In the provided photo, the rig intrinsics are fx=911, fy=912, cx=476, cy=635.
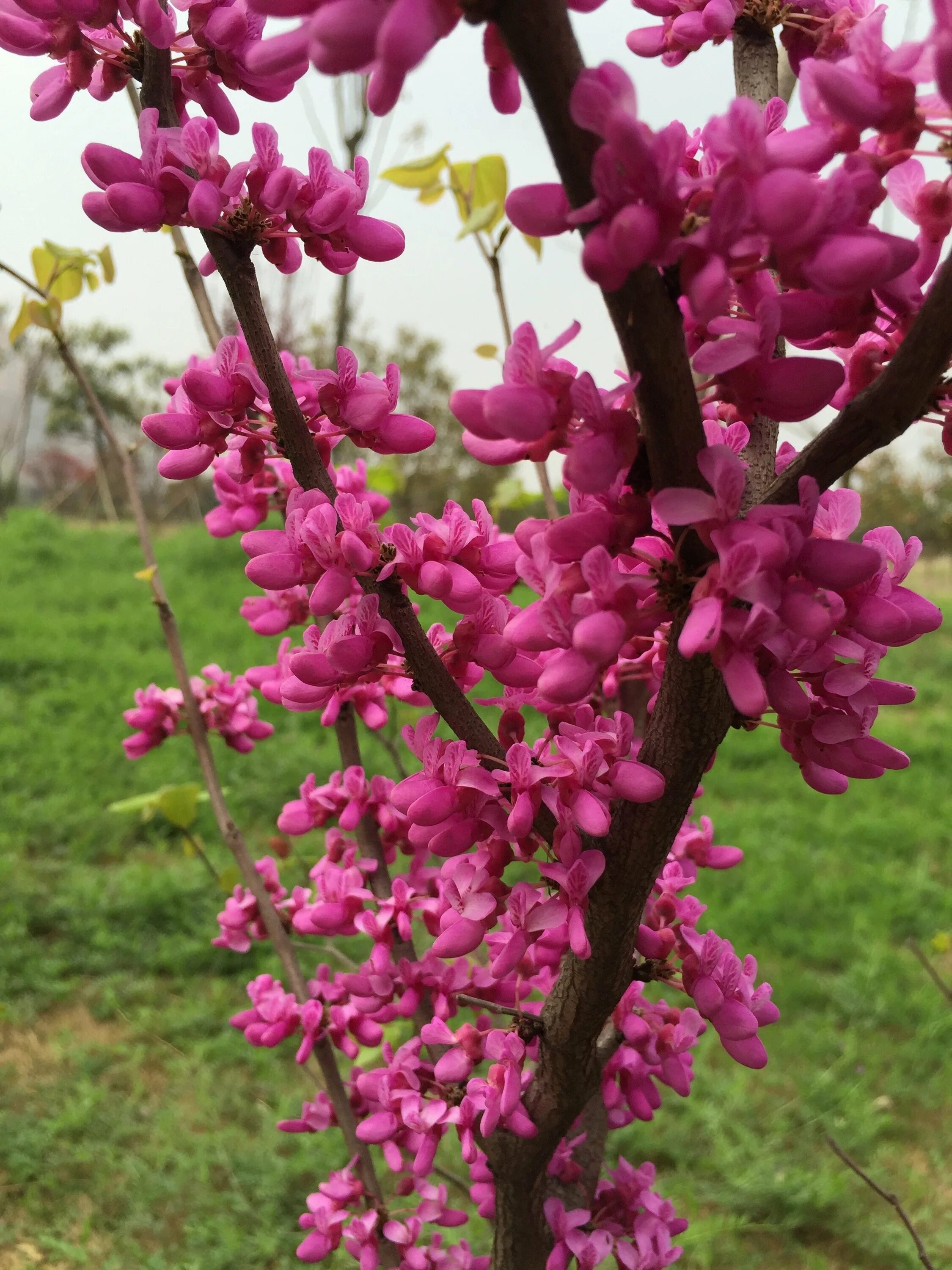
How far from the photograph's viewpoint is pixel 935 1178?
1.66 metres

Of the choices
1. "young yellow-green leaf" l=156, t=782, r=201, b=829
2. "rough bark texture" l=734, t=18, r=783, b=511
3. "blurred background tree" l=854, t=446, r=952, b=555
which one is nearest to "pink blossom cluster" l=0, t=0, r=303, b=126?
"rough bark texture" l=734, t=18, r=783, b=511

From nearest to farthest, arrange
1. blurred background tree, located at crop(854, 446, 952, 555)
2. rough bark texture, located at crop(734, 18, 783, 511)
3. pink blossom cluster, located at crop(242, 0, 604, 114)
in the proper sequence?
pink blossom cluster, located at crop(242, 0, 604, 114) < rough bark texture, located at crop(734, 18, 783, 511) < blurred background tree, located at crop(854, 446, 952, 555)

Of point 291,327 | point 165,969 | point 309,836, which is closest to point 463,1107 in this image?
point 165,969

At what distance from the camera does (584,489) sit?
0.31 metres

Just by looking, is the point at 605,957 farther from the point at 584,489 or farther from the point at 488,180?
the point at 488,180

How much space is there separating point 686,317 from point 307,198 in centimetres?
19

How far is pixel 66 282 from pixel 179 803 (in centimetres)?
62

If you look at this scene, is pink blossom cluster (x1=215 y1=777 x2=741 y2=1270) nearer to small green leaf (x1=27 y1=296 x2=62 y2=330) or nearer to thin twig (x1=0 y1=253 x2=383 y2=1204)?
thin twig (x1=0 y1=253 x2=383 y2=1204)

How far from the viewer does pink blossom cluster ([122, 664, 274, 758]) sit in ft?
3.22

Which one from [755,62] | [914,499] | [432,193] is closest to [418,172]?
[432,193]

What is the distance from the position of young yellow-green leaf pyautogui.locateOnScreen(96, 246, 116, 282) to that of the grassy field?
4.39 feet

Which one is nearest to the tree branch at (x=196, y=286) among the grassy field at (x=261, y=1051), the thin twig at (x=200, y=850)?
the thin twig at (x=200, y=850)

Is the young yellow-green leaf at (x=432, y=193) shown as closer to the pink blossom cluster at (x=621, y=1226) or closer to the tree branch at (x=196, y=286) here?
the tree branch at (x=196, y=286)

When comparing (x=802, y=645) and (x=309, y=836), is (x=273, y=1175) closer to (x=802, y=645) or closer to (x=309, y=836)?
(x=309, y=836)
